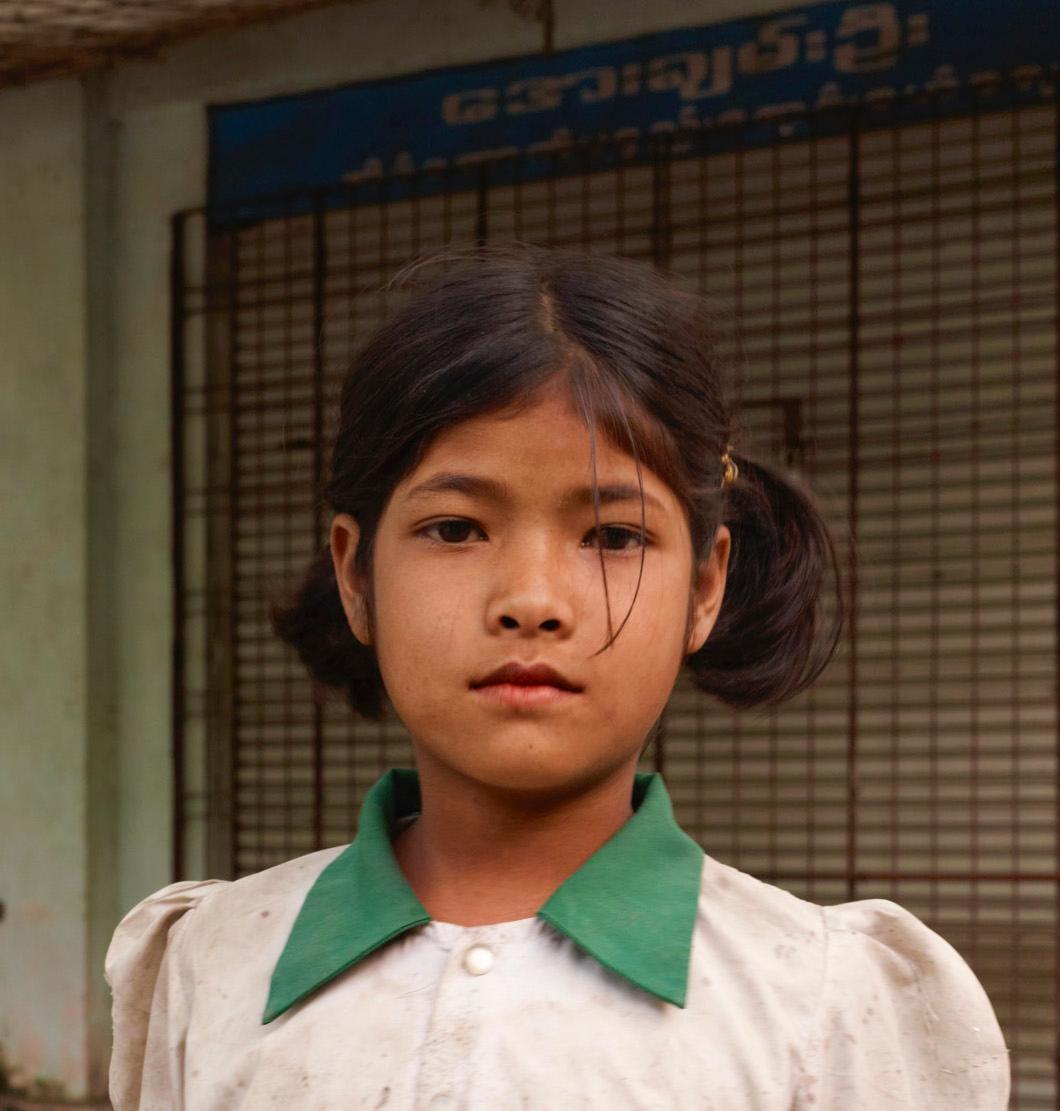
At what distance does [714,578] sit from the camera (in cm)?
159

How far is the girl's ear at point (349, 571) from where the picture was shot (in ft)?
5.19

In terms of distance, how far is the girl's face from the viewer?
1.35 metres

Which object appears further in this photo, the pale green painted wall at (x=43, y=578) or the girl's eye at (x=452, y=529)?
the pale green painted wall at (x=43, y=578)

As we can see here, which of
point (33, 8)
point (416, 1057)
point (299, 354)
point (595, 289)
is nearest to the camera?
point (416, 1057)

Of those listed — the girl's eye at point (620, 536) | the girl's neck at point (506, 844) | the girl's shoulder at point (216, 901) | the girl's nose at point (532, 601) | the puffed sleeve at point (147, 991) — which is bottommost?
the puffed sleeve at point (147, 991)

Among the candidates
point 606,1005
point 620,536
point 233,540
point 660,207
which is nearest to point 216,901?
point 606,1005

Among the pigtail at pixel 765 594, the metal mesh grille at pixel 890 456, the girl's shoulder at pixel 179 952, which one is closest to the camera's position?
the girl's shoulder at pixel 179 952

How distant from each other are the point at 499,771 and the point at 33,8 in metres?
3.17

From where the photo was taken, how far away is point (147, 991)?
164 centimetres

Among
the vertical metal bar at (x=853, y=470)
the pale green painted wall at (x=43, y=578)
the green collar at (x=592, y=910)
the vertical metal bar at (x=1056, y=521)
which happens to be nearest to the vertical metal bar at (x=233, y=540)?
the pale green painted wall at (x=43, y=578)

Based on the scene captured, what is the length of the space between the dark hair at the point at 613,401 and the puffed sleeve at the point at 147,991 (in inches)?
15.1

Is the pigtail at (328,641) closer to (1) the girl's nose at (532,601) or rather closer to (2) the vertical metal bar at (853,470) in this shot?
(1) the girl's nose at (532,601)

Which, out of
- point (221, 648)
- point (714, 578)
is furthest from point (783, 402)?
point (714, 578)

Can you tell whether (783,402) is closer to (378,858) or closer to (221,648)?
(221,648)
